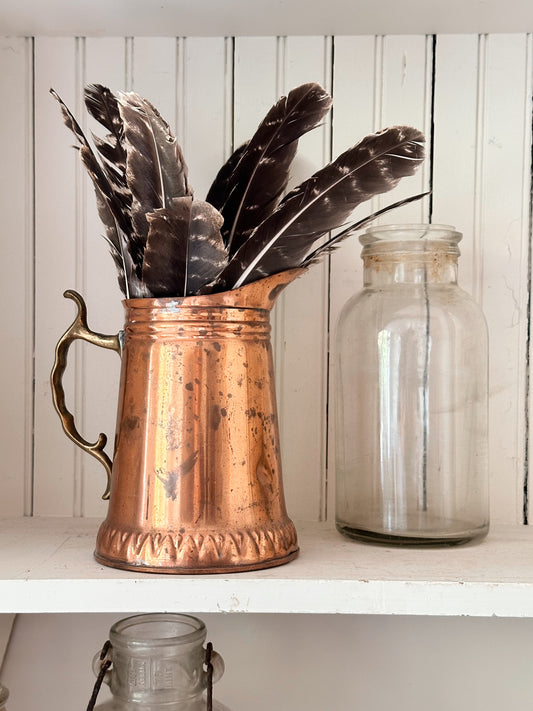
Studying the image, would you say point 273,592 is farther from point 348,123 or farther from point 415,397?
point 348,123

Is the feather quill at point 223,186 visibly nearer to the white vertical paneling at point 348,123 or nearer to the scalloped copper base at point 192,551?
the white vertical paneling at point 348,123

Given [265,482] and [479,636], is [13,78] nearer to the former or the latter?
[265,482]

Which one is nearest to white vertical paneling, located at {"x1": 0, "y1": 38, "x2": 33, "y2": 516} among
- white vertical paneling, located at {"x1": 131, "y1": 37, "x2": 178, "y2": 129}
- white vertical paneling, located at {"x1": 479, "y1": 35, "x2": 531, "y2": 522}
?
white vertical paneling, located at {"x1": 131, "y1": 37, "x2": 178, "y2": 129}

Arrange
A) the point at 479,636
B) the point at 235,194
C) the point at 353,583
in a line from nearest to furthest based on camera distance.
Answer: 1. the point at 353,583
2. the point at 235,194
3. the point at 479,636

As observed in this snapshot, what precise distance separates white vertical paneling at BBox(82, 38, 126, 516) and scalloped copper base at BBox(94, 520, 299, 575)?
20cm

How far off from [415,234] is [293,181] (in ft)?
0.48

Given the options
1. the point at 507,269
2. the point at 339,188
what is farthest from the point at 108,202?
the point at 507,269

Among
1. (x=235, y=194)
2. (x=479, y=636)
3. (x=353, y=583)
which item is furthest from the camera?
(x=479, y=636)

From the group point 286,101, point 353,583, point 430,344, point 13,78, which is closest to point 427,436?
point 430,344

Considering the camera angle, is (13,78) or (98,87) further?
(13,78)

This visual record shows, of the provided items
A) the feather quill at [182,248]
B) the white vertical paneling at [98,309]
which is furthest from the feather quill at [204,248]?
the white vertical paneling at [98,309]

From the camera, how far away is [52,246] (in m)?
0.75

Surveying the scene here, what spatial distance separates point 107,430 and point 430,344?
315 millimetres

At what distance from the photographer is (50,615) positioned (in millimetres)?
746
